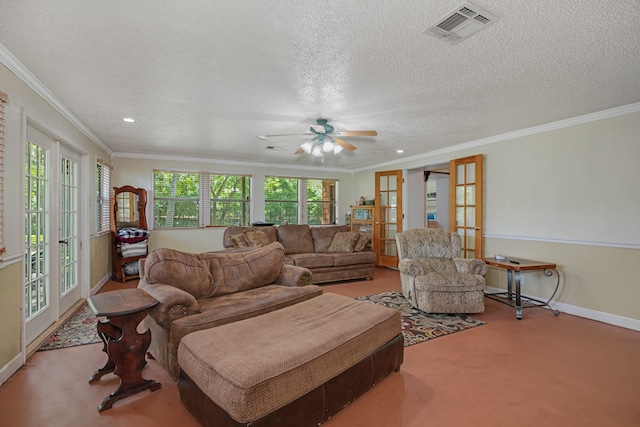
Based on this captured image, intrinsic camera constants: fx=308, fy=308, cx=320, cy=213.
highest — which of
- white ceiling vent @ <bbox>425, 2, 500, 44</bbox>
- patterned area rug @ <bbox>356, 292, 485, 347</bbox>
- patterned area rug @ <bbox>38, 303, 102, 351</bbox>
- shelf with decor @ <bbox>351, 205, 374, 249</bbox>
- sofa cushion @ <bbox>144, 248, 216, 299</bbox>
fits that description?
white ceiling vent @ <bbox>425, 2, 500, 44</bbox>

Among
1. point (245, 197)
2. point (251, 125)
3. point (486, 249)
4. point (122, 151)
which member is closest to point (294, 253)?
point (245, 197)

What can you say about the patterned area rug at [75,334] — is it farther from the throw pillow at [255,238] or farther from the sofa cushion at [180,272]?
the throw pillow at [255,238]

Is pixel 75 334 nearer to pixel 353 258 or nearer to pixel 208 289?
pixel 208 289

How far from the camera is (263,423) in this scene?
146 centimetres

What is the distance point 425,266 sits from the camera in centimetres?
387

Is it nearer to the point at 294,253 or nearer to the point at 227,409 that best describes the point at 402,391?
the point at 227,409

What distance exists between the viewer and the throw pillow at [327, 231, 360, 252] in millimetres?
5695

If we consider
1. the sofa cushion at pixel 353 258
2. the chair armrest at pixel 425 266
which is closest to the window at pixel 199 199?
the sofa cushion at pixel 353 258

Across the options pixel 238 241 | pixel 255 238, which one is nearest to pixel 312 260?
pixel 255 238

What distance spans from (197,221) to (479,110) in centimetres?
545

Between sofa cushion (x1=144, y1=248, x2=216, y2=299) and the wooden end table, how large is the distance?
131 inches

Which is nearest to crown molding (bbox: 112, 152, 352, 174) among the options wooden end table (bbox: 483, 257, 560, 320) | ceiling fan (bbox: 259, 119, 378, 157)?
ceiling fan (bbox: 259, 119, 378, 157)

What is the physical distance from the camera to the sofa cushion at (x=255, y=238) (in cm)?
516

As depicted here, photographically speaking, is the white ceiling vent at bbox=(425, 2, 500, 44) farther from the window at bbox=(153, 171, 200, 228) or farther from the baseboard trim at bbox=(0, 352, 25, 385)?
the window at bbox=(153, 171, 200, 228)
